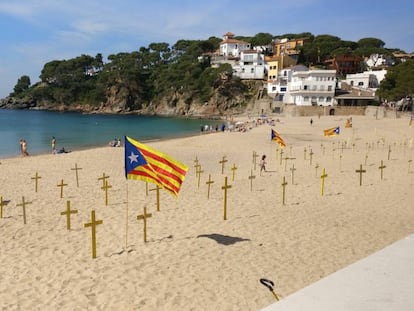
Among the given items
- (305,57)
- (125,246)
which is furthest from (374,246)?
(305,57)

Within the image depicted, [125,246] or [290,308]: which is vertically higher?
[290,308]

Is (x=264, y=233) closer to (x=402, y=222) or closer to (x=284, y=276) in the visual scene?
(x=284, y=276)

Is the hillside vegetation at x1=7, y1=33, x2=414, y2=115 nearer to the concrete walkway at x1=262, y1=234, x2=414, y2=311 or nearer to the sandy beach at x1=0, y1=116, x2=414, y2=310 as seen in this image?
the sandy beach at x1=0, y1=116, x2=414, y2=310

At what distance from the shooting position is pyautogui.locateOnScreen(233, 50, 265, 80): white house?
4218 inches

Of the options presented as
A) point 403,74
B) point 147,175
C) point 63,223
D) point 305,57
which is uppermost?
point 305,57

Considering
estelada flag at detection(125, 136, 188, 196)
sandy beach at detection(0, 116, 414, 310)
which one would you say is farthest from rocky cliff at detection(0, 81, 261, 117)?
estelada flag at detection(125, 136, 188, 196)

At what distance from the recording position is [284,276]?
27.7 feet

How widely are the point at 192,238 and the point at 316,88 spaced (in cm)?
7503

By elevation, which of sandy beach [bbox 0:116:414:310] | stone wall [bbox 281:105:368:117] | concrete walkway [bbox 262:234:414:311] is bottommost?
sandy beach [bbox 0:116:414:310]

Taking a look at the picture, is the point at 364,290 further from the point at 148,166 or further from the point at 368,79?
the point at 368,79

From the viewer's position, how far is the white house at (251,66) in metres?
107

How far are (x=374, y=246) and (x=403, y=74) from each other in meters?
61.2

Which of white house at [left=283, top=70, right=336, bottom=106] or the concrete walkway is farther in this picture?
white house at [left=283, top=70, right=336, bottom=106]

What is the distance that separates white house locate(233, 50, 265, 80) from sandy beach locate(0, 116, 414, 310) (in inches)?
3544
